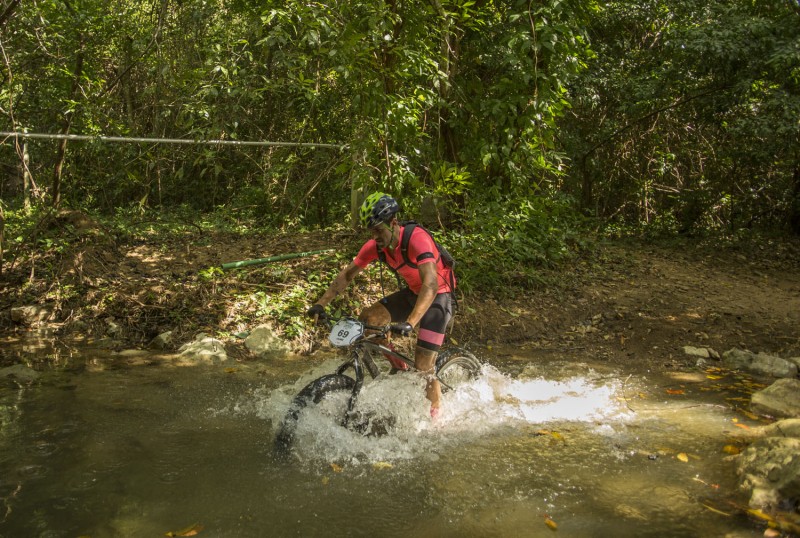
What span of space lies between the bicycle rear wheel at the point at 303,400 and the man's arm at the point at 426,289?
0.74 m

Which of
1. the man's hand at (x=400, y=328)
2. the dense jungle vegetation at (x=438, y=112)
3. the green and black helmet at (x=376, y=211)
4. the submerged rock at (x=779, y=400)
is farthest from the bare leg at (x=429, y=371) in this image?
the dense jungle vegetation at (x=438, y=112)

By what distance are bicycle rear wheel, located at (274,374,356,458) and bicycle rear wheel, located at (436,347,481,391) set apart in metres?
1.06

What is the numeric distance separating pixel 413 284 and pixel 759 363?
456cm

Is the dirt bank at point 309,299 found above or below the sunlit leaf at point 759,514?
below

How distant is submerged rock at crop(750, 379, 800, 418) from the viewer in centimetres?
522

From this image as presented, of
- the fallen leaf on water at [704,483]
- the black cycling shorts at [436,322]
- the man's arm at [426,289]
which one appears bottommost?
the fallen leaf on water at [704,483]

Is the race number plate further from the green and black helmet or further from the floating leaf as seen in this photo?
the floating leaf

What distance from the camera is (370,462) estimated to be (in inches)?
176

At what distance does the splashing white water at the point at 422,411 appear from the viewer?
443cm

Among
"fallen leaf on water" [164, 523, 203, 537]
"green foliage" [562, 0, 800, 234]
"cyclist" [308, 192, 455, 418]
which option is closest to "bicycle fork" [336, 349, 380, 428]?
"cyclist" [308, 192, 455, 418]

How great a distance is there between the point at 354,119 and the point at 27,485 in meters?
6.51

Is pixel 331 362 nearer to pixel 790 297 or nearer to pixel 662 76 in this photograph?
pixel 790 297

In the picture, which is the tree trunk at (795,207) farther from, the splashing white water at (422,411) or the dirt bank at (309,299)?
the splashing white water at (422,411)

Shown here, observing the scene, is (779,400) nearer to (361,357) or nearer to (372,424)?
(372,424)
